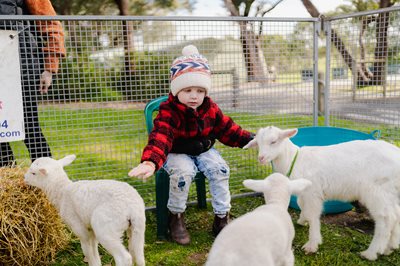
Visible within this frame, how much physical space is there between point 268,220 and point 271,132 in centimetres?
122

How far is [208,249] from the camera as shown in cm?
365

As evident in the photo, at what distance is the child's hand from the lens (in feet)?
9.65

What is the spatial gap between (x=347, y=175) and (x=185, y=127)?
1444 mm

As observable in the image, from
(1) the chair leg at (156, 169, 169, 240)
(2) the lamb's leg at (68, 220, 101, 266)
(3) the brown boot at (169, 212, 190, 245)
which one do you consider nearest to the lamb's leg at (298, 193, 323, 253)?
(3) the brown boot at (169, 212, 190, 245)

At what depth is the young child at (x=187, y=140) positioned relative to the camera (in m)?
3.66

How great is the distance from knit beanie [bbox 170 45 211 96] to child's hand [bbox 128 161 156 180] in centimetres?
86

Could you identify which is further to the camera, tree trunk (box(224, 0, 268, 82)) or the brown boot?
tree trunk (box(224, 0, 268, 82))

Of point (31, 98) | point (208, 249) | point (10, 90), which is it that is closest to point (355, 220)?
point (208, 249)

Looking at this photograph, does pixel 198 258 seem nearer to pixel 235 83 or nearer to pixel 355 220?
pixel 355 220

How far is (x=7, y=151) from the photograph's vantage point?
4137 mm

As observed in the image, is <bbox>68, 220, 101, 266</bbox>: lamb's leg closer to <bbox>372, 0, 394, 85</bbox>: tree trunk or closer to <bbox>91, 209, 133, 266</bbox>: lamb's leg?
<bbox>91, 209, 133, 266</bbox>: lamb's leg

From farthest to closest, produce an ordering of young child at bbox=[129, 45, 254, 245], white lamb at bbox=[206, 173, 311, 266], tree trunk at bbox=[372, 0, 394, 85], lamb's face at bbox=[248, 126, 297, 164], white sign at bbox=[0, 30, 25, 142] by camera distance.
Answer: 1. tree trunk at bbox=[372, 0, 394, 85]
2. white sign at bbox=[0, 30, 25, 142]
3. young child at bbox=[129, 45, 254, 245]
4. lamb's face at bbox=[248, 126, 297, 164]
5. white lamb at bbox=[206, 173, 311, 266]

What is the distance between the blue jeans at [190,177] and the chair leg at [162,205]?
0.29ft

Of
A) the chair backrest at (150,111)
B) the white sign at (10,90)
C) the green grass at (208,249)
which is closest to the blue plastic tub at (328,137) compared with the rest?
the green grass at (208,249)
